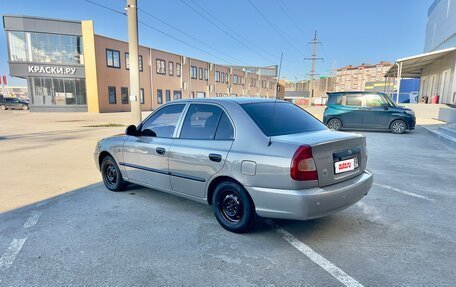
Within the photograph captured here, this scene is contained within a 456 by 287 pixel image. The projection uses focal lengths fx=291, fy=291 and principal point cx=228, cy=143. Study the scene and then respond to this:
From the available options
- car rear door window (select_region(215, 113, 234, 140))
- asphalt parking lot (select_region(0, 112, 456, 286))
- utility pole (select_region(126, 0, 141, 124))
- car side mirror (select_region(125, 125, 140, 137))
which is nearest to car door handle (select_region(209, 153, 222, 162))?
car rear door window (select_region(215, 113, 234, 140))

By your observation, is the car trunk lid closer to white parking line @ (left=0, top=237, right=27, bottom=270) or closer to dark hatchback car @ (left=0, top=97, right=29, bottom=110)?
white parking line @ (left=0, top=237, right=27, bottom=270)

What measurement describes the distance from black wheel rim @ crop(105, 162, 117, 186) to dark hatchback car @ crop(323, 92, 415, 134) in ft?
36.4

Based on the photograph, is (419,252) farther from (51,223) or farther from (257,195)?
(51,223)

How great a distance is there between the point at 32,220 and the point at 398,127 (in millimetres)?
→ 13332

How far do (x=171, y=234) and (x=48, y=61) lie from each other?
31.3 metres

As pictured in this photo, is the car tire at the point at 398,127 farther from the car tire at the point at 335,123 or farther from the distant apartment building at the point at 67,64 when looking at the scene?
the distant apartment building at the point at 67,64

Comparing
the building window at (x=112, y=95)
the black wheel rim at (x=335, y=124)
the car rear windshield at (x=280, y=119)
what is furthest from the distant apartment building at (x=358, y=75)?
the car rear windshield at (x=280, y=119)

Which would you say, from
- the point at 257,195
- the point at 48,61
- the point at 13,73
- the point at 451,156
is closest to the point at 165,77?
the point at 48,61

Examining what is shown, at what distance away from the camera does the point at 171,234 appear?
3.37m

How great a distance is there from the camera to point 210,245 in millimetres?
3107

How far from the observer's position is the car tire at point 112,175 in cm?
486

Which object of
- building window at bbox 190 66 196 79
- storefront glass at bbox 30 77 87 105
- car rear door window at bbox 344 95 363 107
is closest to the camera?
car rear door window at bbox 344 95 363 107

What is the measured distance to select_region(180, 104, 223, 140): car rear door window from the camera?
11.9ft

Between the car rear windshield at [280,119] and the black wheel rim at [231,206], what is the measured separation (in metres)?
0.82
